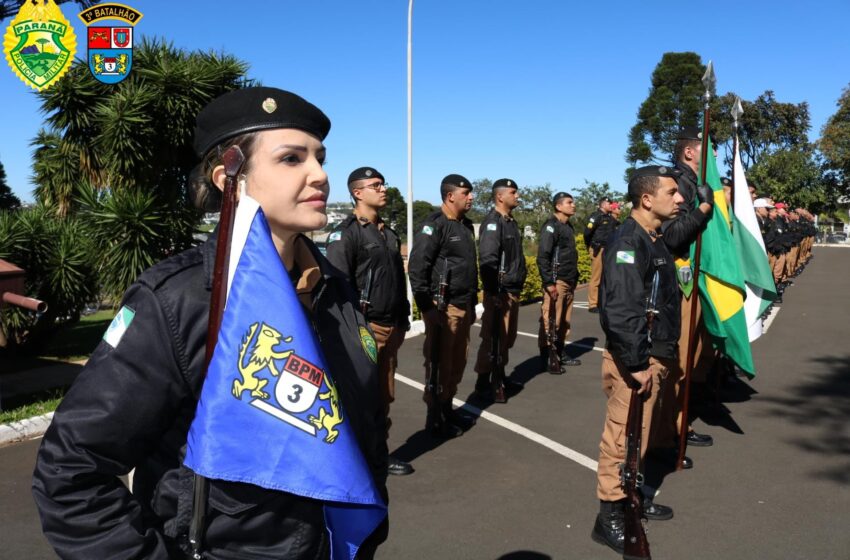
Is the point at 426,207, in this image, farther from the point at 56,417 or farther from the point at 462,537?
the point at 56,417

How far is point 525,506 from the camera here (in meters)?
4.50

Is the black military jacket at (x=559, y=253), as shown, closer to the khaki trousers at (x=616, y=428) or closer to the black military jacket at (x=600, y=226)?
the khaki trousers at (x=616, y=428)

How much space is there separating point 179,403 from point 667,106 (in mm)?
62140

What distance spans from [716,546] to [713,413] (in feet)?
9.75

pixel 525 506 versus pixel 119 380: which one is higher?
pixel 119 380

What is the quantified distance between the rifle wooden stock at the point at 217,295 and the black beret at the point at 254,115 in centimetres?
17

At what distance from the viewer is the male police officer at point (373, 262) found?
5.29m

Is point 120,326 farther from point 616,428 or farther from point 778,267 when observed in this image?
point 778,267

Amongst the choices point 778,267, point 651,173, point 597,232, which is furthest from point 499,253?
point 778,267

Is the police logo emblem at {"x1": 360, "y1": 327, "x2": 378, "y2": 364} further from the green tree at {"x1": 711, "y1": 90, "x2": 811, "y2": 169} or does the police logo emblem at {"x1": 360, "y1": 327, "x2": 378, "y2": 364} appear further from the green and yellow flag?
the green tree at {"x1": 711, "y1": 90, "x2": 811, "y2": 169}

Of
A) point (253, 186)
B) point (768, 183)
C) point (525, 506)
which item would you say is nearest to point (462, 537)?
point (525, 506)

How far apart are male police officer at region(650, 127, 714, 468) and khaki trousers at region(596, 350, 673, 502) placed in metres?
0.60

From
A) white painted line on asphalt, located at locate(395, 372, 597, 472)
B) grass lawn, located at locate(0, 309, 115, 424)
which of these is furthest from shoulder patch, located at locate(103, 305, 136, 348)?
grass lawn, located at locate(0, 309, 115, 424)

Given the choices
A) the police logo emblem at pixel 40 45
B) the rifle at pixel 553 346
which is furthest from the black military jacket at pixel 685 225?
the police logo emblem at pixel 40 45
